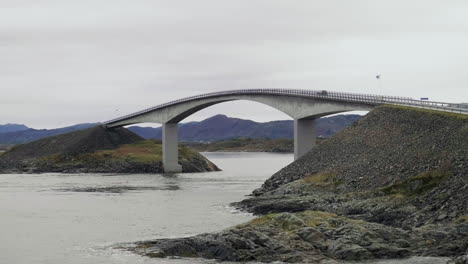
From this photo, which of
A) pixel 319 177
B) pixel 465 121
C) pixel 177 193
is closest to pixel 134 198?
pixel 177 193

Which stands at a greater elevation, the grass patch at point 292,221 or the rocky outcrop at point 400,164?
the rocky outcrop at point 400,164

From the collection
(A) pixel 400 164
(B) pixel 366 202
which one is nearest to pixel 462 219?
(B) pixel 366 202

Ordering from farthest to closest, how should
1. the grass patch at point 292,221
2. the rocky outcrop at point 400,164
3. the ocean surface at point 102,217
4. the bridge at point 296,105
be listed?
the bridge at point 296,105 < the rocky outcrop at point 400,164 < the grass patch at point 292,221 < the ocean surface at point 102,217

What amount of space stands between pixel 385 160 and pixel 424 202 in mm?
13982

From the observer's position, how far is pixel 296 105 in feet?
315

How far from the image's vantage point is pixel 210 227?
166 feet

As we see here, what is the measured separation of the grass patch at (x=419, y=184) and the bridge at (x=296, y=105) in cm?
1561

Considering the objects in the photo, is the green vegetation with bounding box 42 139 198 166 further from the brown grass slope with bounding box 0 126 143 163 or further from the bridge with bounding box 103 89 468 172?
the bridge with bounding box 103 89 468 172

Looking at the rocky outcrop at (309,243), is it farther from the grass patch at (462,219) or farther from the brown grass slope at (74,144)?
the brown grass slope at (74,144)

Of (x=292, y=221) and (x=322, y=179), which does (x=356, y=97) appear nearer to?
(x=322, y=179)

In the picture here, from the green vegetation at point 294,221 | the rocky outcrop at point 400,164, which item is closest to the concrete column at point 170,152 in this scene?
the rocky outcrop at point 400,164

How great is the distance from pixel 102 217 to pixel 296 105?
43140mm

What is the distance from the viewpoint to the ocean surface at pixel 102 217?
4119cm

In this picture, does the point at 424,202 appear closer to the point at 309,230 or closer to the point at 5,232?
the point at 309,230
